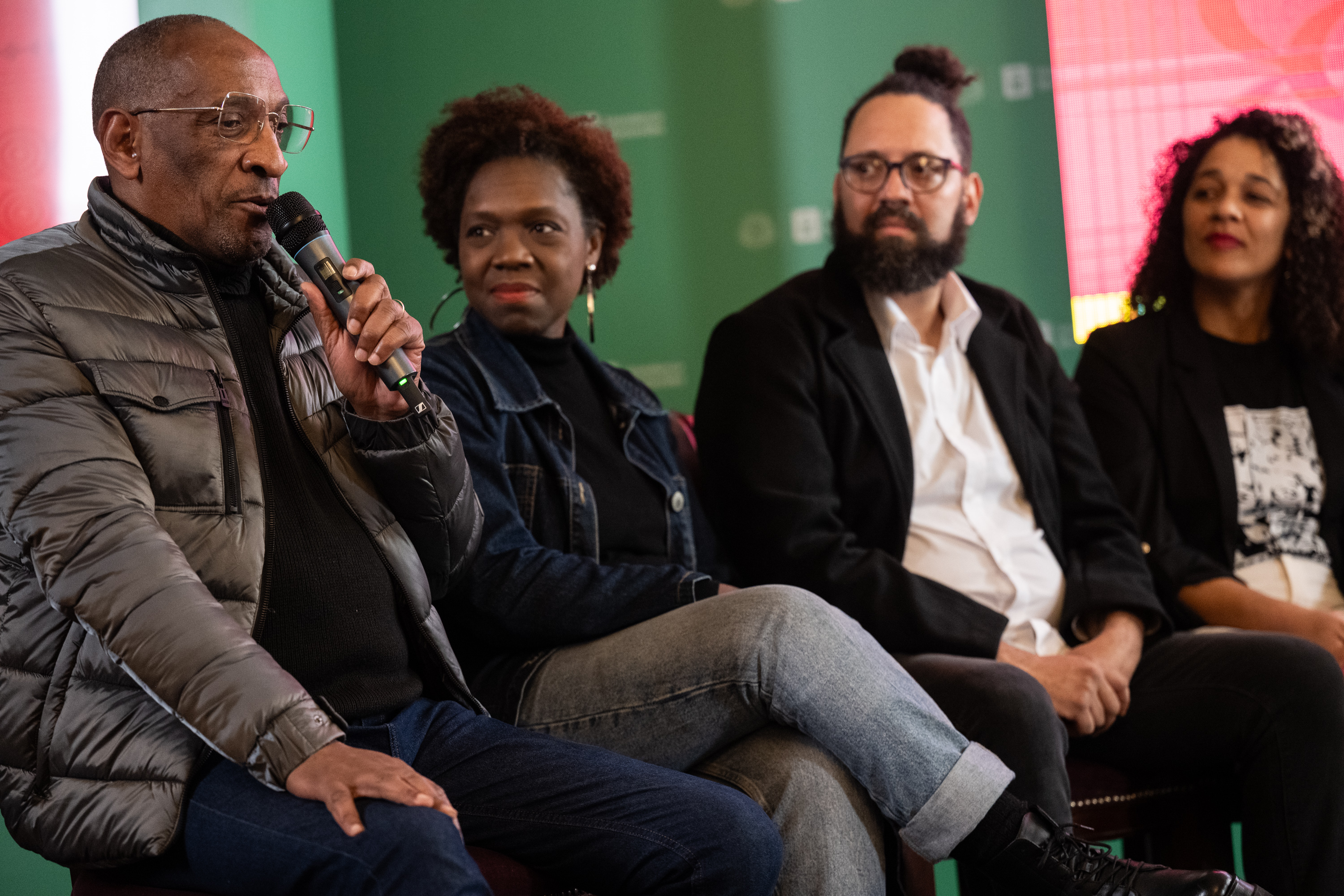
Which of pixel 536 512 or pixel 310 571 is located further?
pixel 536 512

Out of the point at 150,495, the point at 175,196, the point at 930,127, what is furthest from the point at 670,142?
the point at 150,495

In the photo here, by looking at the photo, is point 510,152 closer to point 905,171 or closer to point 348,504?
point 905,171

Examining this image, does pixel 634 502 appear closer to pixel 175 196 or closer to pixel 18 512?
pixel 175 196

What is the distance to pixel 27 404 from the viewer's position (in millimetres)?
1303

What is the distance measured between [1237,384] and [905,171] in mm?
875

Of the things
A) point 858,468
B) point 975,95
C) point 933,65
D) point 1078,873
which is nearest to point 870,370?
point 858,468

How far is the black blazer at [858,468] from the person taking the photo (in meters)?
2.09

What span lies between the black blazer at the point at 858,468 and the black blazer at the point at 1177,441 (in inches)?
4.4

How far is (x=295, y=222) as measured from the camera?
4.85 feet

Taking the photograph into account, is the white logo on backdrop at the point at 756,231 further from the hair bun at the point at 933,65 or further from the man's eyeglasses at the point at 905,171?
the man's eyeglasses at the point at 905,171

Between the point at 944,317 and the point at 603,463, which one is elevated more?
the point at 944,317

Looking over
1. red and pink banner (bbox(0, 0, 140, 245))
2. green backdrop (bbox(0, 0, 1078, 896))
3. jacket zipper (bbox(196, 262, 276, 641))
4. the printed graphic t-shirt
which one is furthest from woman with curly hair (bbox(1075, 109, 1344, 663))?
red and pink banner (bbox(0, 0, 140, 245))

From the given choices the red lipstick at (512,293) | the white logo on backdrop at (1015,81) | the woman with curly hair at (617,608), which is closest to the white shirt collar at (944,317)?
the woman with curly hair at (617,608)

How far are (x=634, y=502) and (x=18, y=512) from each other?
1.05 metres
